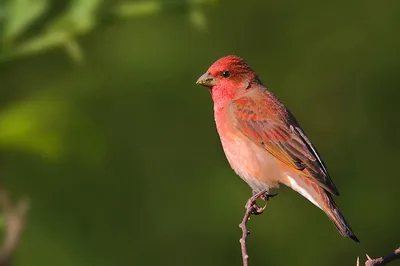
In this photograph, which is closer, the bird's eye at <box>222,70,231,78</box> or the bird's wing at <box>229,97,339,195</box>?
the bird's wing at <box>229,97,339,195</box>

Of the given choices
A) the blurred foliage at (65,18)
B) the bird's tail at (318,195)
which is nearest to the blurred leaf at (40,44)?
the blurred foliage at (65,18)

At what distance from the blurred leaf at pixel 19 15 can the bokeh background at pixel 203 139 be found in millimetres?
4250

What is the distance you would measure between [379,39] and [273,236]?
224cm

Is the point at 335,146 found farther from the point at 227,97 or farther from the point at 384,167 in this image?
the point at 227,97

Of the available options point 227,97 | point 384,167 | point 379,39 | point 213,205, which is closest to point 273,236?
point 213,205

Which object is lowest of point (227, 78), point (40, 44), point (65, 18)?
point (227, 78)

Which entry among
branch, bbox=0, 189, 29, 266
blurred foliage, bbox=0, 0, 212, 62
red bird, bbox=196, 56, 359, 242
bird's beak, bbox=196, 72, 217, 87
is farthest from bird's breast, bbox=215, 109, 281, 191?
branch, bbox=0, 189, 29, 266

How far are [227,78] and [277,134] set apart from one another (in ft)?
1.65

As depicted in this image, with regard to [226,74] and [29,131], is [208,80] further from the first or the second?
[29,131]

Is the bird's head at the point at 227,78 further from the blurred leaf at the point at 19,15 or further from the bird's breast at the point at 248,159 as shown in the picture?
the blurred leaf at the point at 19,15

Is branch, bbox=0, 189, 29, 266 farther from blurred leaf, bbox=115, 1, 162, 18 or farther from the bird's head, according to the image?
the bird's head

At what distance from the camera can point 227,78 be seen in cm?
648

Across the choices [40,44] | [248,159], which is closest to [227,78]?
[248,159]

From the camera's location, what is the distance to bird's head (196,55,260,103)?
21.2 feet
